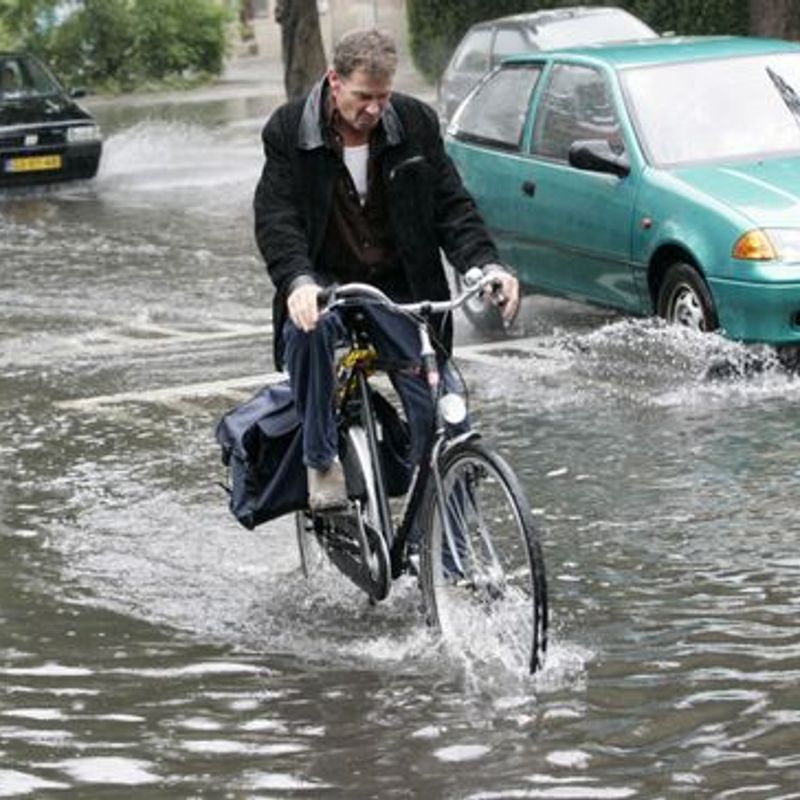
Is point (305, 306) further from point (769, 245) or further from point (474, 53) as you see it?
point (474, 53)

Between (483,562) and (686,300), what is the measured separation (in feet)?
16.2

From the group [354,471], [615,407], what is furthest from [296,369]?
[615,407]

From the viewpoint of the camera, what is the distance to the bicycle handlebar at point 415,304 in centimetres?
643

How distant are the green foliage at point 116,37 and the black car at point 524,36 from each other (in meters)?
23.7

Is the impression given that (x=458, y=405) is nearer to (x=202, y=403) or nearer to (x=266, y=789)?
(x=266, y=789)

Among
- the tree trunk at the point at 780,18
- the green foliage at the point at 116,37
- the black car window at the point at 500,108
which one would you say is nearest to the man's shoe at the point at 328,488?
the black car window at the point at 500,108

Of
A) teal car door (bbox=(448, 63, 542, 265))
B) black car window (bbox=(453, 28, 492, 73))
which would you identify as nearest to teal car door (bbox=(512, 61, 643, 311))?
teal car door (bbox=(448, 63, 542, 265))

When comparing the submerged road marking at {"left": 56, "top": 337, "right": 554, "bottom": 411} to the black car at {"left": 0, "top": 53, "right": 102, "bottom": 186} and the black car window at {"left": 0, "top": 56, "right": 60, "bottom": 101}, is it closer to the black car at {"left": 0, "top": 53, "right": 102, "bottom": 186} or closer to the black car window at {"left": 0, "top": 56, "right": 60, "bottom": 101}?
the black car at {"left": 0, "top": 53, "right": 102, "bottom": 186}

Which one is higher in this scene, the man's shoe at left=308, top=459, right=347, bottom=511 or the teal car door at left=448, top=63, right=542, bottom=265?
the teal car door at left=448, top=63, right=542, bottom=265

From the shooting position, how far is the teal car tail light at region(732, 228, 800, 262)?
34.7 ft

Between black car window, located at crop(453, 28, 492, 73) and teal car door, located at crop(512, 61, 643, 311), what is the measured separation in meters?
9.74

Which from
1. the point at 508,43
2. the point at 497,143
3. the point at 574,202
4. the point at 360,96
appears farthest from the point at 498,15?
the point at 360,96

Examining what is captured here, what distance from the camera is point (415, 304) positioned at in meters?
6.65

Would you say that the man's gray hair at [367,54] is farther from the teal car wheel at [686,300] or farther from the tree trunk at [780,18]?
the tree trunk at [780,18]
